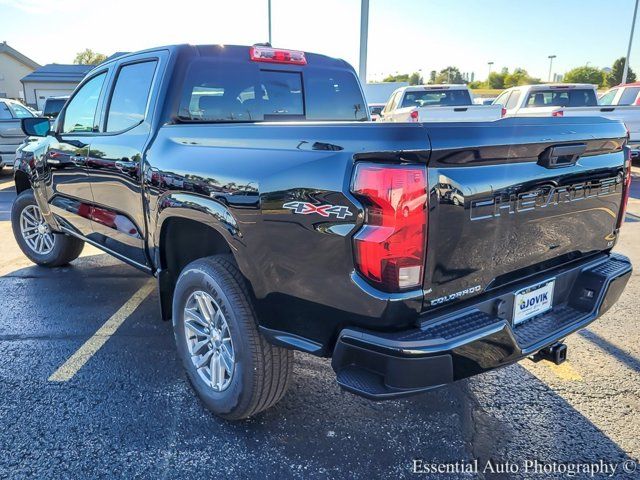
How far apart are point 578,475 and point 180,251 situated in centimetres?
248

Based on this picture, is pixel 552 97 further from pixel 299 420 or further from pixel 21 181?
pixel 299 420

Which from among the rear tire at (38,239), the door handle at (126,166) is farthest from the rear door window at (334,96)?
the rear tire at (38,239)

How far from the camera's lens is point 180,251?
3111 millimetres

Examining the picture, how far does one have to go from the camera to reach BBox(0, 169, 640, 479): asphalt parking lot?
7.77ft

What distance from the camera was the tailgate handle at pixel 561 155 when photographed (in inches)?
85.8

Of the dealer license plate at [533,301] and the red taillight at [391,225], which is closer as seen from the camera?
the red taillight at [391,225]

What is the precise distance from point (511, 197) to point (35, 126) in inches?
167

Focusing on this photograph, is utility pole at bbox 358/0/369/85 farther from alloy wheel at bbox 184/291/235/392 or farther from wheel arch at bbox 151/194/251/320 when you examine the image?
alloy wheel at bbox 184/291/235/392

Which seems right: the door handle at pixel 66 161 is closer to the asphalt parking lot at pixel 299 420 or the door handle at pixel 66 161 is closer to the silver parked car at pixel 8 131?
the asphalt parking lot at pixel 299 420

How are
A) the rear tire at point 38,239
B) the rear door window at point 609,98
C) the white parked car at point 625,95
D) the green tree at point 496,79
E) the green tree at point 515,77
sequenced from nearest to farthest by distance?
the rear tire at point 38,239
the white parked car at point 625,95
the rear door window at point 609,98
the green tree at point 515,77
the green tree at point 496,79

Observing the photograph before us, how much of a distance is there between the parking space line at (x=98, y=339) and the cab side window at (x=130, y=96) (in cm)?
153

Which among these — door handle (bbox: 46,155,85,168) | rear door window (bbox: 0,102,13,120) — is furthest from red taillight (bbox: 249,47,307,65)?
rear door window (bbox: 0,102,13,120)

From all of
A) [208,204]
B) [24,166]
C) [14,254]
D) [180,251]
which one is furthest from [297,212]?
[14,254]

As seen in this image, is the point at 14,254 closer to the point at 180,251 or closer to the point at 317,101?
the point at 180,251
